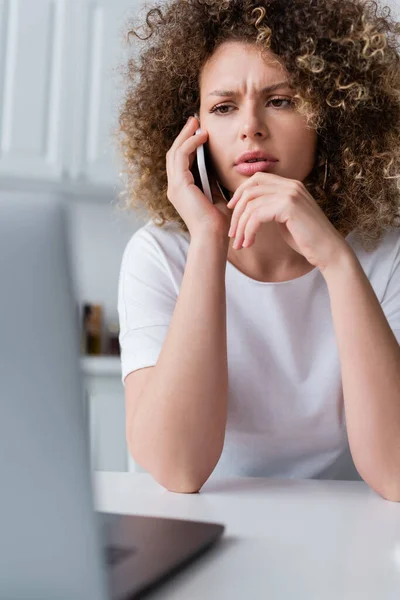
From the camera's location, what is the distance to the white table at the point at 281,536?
535 mm

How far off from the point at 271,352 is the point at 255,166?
12.4 inches

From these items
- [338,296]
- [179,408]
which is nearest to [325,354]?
[338,296]

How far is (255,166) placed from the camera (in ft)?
4.03

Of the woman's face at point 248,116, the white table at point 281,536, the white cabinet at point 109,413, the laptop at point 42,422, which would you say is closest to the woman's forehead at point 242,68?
the woman's face at point 248,116

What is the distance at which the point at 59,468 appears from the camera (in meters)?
0.36

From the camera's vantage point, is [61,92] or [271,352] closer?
[271,352]

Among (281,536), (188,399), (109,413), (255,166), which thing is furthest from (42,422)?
(109,413)

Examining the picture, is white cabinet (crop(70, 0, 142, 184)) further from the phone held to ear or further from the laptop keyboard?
the laptop keyboard

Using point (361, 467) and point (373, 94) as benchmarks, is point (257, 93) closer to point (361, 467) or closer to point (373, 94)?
point (373, 94)

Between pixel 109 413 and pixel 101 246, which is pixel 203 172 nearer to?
pixel 109 413

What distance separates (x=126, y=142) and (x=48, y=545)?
1.32 meters

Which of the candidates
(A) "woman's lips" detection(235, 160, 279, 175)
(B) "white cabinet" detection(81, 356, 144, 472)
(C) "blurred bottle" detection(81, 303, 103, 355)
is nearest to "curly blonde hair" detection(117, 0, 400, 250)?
(A) "woman's lips" detection(235, 160, 279, 175)

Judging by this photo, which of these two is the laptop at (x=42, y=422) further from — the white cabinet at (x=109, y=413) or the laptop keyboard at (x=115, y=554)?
the white cabinet at (x=109, y=413)

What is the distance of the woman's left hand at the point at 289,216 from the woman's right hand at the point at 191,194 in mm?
43
